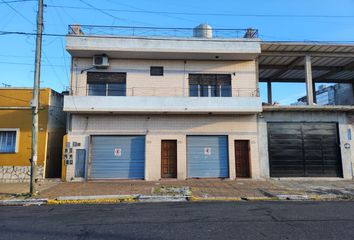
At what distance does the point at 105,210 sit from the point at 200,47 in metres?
10.8

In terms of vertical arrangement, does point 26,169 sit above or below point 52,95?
below

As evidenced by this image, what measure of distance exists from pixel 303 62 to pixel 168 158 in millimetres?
11968

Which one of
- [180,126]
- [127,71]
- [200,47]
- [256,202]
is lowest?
[256,202]

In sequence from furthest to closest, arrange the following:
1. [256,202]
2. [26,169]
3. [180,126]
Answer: [180,126], [26,169], [256,202]

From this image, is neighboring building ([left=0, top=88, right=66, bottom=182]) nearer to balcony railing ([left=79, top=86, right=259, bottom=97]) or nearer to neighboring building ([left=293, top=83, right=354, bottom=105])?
balcony railing ([left=79, top=86, right=259, bottom=97])

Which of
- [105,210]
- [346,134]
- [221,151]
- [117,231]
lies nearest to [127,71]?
[221,151]

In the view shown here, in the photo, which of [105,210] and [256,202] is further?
[256,202]

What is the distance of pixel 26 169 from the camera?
591 inches

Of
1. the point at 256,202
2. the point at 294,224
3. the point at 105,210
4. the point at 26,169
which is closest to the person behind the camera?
the point at 294,224

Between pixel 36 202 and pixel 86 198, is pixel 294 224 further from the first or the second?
pixel 36 202

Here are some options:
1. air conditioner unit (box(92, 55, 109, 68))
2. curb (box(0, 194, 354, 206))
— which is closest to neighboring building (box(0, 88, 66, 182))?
air conditioner unit (box(92, 55, 109, 68))

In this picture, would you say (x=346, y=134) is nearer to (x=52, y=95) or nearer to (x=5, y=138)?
(x=52, y=95)

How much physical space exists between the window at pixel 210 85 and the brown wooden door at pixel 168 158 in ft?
11.1

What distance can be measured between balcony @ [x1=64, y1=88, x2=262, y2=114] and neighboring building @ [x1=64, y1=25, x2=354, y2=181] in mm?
57
